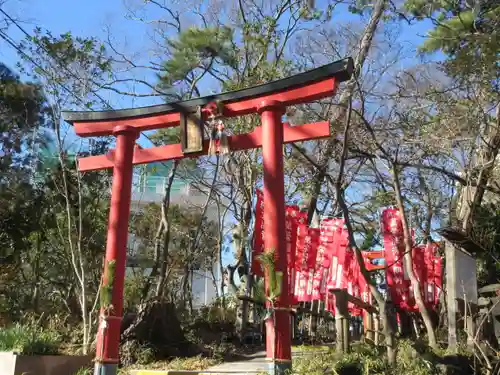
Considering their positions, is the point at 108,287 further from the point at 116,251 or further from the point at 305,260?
the point at 305,260

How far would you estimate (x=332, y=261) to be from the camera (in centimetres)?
1149

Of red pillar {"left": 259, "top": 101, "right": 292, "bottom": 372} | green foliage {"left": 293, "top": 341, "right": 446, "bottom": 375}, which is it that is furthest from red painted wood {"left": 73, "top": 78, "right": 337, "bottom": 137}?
green foliage {"left": 293, "top": 341, "right": 446, "bottom": 375}

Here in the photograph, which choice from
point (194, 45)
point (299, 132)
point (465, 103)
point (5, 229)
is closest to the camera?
point (299, 132)

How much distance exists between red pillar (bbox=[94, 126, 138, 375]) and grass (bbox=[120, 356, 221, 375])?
163 cm

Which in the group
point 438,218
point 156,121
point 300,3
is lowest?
point 438,218

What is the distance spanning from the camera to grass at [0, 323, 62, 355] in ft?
26.1

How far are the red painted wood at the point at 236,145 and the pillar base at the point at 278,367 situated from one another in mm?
3360

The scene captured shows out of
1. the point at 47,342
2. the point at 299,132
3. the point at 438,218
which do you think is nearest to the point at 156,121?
the point at 299,132

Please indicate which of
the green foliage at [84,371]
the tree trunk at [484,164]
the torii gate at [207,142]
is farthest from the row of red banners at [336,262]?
the green foliage at [84,371]

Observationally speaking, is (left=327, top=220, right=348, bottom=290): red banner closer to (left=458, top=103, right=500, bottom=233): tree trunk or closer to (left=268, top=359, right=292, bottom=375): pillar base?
(left=458, top=103, right=500, bottom=233): tree trunk

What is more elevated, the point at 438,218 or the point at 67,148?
the point at 67,148

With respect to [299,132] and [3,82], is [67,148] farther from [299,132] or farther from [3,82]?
[299,132]

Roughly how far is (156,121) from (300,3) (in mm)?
5885

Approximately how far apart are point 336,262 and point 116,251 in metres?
5.12
